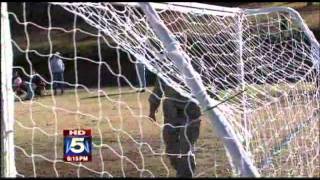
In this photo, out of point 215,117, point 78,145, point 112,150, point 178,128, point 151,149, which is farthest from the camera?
point 112,150

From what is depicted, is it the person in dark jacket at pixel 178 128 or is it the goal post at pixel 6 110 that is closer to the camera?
the goal post at pixel 6 110

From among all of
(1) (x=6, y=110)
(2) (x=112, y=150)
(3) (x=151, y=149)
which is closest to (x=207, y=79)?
(3) (x=151, y=149)

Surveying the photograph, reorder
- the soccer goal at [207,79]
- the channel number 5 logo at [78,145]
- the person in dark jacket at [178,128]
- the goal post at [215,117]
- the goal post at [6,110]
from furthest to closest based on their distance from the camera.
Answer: the person in dark jacket at [178,128] < the channel number 5 logo at [78,145] < the soccer goal at [207,79] < the goal post at [6,110] < the goal post at [215,117]

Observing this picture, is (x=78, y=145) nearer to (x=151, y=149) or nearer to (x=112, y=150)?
(x=151, y=149)

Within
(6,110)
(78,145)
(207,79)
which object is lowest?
(78,145)

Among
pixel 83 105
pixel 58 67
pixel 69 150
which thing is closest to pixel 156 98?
pixel 69 150

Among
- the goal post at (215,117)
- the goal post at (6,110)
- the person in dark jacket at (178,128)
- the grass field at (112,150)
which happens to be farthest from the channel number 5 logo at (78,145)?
the person in dark jacket at (178,128)

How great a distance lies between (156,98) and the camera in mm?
6555

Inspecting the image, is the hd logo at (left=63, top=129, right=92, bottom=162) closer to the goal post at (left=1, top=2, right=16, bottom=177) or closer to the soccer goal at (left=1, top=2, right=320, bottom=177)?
the soccer goal at (left=1, top=2, right=320, bottom=177)

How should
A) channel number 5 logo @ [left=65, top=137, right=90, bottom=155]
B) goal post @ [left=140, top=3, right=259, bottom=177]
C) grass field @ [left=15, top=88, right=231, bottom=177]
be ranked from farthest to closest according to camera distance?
1. grass field @ [left=15, top=88, right=231, bottom=177]
2. channel number 5 logo @ [left=65, top=137, right=90, bottom=155]
3. goal post @ [left=140, top=3, right=259, bottom=177]

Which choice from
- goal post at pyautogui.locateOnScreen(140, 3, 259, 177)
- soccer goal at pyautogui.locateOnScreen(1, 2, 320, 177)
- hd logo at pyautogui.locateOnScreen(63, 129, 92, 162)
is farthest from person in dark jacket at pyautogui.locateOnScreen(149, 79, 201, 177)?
goal post at pyautogui.locateOnScreen(140, 3, 259, 177)

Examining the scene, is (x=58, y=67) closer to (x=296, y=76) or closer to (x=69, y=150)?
(x=296, y=76)

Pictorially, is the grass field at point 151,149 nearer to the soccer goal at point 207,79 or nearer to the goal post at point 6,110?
the soccer goal at point 207,79

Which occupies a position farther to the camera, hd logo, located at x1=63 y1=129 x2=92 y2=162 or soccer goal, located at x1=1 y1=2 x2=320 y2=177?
hd logo, located at x1=63 y1=129 x2=92 y2=162
